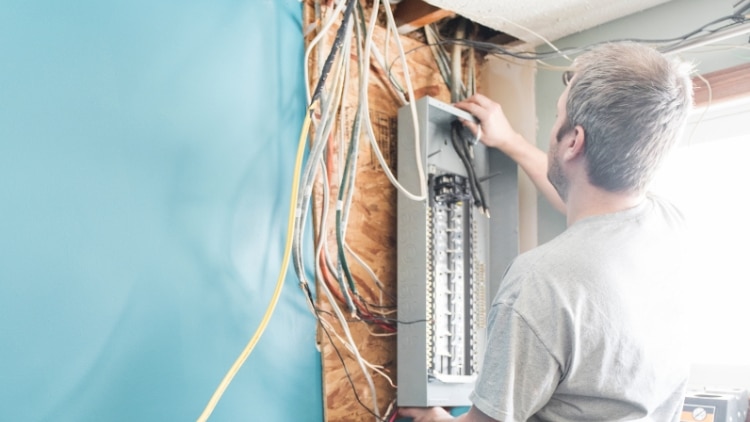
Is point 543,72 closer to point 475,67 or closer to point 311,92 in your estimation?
point 475,67

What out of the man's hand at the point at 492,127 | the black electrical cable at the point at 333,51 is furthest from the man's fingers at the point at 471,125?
the black electrical cable at the point at 333,51

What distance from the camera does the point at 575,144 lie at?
3.61 feet

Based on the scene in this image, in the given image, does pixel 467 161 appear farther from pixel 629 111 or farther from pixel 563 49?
pixel 629 111

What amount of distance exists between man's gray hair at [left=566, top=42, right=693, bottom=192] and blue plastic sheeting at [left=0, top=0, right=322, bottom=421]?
2.47 feet

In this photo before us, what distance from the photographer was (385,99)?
177 cm

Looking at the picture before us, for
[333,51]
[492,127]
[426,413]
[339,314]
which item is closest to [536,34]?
[492,127]

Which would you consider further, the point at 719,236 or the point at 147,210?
the point at 719,236

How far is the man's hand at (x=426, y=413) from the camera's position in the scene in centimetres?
142

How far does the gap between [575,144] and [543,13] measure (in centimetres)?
83

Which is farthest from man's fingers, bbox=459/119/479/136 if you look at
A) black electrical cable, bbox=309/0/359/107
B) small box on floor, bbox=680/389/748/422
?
small box on floor, bbox=680/389/748/422

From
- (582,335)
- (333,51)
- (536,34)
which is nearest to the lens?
(582,335)

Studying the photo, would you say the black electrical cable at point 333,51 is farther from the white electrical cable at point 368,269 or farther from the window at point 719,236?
the window at point 719,236

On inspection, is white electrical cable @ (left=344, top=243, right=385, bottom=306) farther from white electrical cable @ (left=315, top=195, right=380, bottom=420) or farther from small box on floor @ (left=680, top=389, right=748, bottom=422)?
small box on floor @ (left=680, top=389, right=748, bottom=422)

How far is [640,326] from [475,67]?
1.30 m
